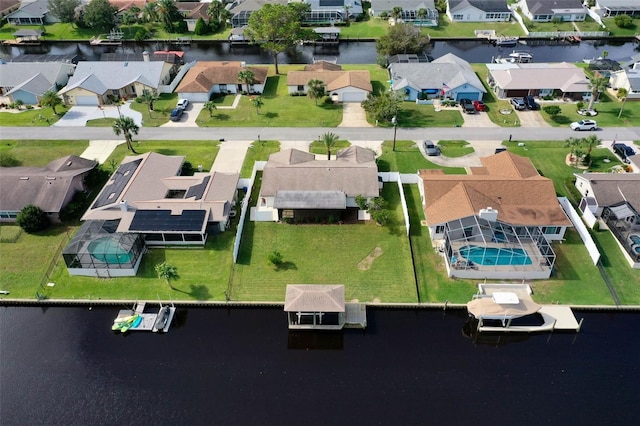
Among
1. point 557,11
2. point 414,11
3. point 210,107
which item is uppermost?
point 414,11

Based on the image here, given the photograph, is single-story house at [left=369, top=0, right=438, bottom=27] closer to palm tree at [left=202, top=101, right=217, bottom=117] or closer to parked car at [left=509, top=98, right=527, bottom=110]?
parked car at [left=509, top=98, right=527, bottom=110]

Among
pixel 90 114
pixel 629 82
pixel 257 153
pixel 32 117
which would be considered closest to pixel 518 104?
pixel 629 82

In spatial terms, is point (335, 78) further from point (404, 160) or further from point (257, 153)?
point (404, 160)

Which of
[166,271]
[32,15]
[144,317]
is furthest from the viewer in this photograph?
[32,15]

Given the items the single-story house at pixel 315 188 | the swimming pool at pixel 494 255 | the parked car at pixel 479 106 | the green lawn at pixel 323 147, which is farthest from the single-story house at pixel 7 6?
the swimming pool at pixel 494 255

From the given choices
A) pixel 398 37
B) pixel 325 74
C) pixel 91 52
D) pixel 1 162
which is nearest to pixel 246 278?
pixel 1 162

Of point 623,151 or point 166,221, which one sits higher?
point 166,221

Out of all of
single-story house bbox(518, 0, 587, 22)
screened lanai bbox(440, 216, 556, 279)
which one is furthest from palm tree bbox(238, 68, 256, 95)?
single-story house bbox(518, 0, 587, 22)
